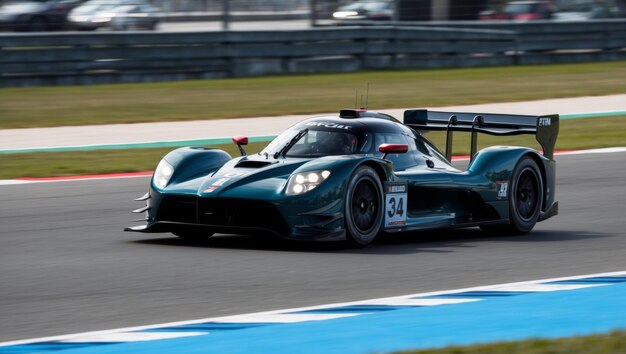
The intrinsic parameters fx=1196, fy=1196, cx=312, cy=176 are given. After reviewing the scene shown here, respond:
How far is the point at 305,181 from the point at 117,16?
18.2 metres

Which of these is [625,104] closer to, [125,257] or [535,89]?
[535,89]

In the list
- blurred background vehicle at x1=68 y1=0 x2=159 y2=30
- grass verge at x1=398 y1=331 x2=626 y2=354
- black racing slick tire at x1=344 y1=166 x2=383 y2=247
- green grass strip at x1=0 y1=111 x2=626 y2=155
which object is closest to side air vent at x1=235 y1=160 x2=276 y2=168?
black racing slick tire at x1=344 y1=166 x2=383 y2=247

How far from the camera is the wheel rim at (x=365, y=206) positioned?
867cm

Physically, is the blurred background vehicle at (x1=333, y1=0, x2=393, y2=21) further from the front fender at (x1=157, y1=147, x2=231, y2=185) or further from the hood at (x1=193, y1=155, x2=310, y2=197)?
the hood at (x1=193, y1=155, x2=310, y2=197)

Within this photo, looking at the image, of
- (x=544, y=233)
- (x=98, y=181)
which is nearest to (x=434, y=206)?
(x=544, y=233)

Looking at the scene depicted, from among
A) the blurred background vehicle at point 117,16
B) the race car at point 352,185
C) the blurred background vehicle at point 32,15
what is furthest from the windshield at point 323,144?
the blurred background vehicle at point 117,16

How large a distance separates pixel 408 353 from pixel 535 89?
20103mm

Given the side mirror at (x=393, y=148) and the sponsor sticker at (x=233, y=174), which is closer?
the sponsor sticker at (x=233, y=174)

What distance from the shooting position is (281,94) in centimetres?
2323

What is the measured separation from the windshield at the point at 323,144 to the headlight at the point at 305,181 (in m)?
0.61

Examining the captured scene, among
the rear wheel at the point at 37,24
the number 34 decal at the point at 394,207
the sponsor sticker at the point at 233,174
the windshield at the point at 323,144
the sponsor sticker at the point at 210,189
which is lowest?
the number 34 decal at the point at 394,207

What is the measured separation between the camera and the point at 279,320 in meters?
6.24

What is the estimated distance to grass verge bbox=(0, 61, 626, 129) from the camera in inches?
795

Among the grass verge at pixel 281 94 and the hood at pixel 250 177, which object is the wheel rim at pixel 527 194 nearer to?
the hood at pixel 250 177
